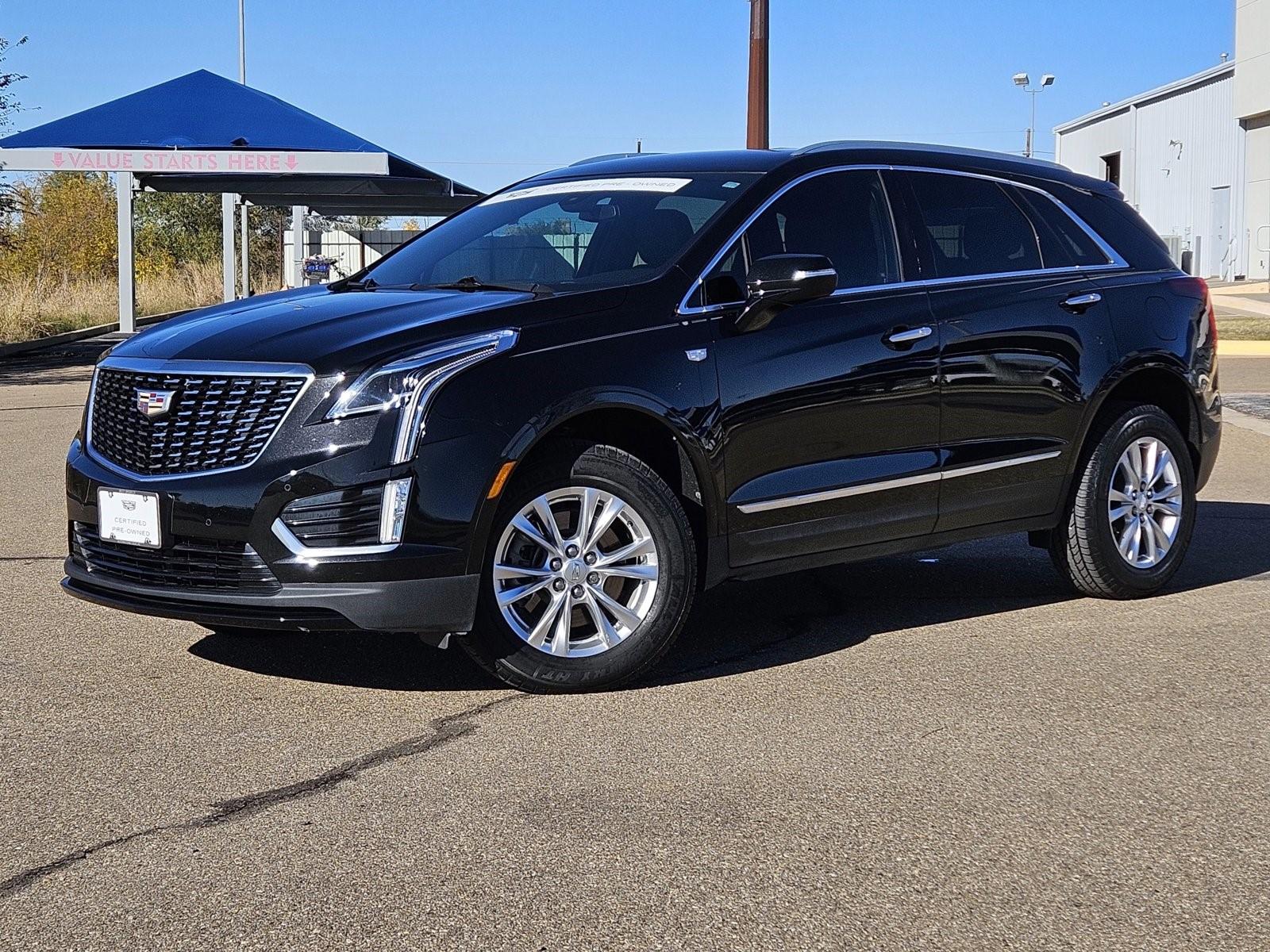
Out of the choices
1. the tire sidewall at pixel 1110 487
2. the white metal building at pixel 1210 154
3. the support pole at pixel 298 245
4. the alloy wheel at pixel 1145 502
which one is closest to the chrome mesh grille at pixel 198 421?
the tire sidewall at pixel 1110 487

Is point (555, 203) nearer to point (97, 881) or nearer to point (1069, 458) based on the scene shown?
point (1069, 458)

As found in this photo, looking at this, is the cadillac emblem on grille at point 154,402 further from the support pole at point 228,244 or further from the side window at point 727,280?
the support pole at point 228,244

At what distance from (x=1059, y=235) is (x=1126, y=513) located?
1.23 meters

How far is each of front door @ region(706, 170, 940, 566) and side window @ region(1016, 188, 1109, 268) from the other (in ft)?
3.01

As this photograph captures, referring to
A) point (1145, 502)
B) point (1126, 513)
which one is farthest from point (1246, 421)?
point (1126, 513)

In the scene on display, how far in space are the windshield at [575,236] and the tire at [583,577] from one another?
755 mm

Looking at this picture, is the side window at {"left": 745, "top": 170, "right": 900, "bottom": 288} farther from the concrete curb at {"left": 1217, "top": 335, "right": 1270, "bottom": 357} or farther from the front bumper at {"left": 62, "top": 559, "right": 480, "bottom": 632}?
the concrete curb at {"left": 1217, "top": 335, "right": 1270, "bottom": 357}

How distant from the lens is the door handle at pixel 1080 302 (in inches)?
262

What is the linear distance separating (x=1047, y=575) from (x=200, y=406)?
165 inches

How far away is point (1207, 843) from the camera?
3949mm

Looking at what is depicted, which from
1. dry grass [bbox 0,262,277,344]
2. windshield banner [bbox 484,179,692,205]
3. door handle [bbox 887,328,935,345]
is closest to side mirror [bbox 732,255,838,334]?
door handle [bbox 887,328,935,345]

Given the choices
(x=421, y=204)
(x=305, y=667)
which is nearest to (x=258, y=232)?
(x=421, y=204)

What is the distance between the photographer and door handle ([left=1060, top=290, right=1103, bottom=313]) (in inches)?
262

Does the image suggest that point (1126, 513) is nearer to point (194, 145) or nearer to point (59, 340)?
point (194, 145)
